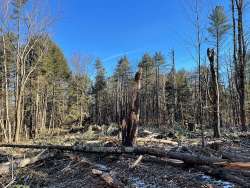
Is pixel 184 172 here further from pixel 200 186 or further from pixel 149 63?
pixel 149 63

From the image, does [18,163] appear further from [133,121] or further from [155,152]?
[155,152]

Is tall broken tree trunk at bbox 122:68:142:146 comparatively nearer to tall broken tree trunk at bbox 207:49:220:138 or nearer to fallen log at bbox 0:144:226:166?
fallen log at bbox 0:144:226:166

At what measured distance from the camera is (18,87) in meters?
22.0

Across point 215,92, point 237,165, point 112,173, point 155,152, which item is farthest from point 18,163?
point 215,92

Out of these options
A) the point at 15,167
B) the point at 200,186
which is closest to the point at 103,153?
the point at 15,167

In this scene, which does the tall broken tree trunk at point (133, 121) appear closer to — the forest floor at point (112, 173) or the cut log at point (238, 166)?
the forest floor at point (112, 173)

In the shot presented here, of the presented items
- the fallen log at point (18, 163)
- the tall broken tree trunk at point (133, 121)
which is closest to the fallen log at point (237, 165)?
the tall broken tree trunk at point (133, 121)

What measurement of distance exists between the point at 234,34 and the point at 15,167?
1702 cm

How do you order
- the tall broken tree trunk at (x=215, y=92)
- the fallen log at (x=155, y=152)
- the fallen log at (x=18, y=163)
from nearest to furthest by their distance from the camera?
the fallen log at (x=155, y=152), the fallen log at (x=18, y=163), the tall broken tree trunk at (x=215, y=92)

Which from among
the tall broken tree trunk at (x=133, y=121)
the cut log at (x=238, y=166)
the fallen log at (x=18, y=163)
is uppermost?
the tall broken tree trunk at (x=133, y=121)

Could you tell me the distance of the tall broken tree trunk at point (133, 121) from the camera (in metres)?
10.6

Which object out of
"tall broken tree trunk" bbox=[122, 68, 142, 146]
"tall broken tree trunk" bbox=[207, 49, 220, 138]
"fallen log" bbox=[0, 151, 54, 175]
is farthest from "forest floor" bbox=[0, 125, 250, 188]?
"tall broken tree trunk" bbox=[207, 49, 220, 138]

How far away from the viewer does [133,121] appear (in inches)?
426

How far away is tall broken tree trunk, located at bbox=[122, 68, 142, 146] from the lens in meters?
10.6
